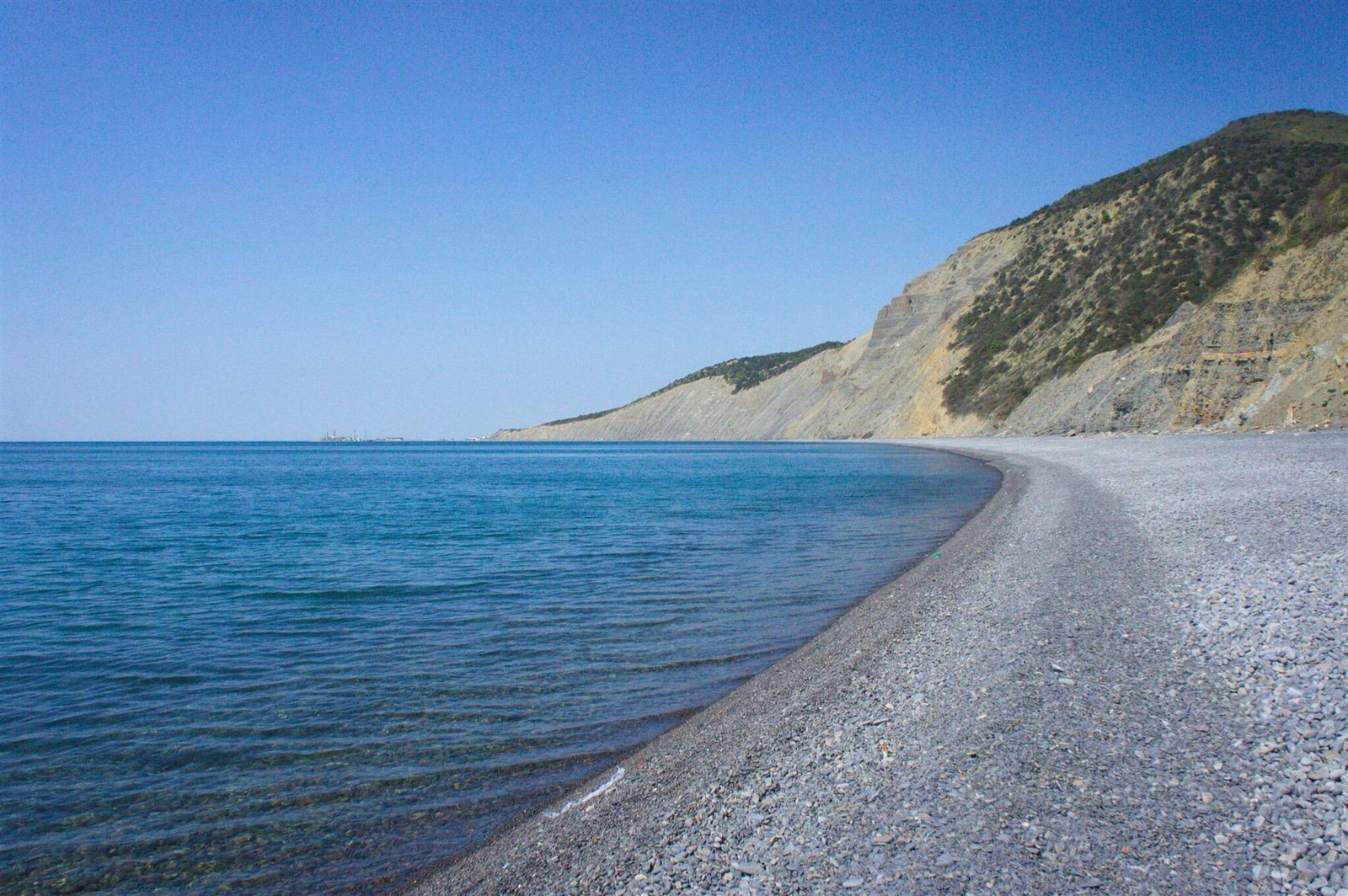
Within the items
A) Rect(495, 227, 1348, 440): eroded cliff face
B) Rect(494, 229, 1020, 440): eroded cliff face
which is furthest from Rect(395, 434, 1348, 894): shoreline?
Rect(494, 229, 1020, 440): eroded cliff face

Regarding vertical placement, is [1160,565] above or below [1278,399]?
below

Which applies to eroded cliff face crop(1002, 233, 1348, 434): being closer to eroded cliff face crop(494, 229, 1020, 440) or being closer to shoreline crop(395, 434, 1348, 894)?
eroded cliff face crop(494, 229, 1020, 440)

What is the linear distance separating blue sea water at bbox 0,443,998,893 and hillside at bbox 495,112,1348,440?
893 inches

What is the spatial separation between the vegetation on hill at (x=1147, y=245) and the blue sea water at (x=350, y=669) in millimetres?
39083

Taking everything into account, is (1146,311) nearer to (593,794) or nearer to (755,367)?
(593,794)

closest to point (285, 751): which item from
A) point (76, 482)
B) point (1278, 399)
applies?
point (1278, 399)

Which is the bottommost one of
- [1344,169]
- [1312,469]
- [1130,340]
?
[1312,469]

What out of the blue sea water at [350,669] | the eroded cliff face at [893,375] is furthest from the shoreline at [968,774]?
the eroded cliff face at [893,375]

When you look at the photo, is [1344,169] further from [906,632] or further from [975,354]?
[906,632]

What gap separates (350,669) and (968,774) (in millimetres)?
6960

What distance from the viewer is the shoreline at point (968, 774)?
152 inches

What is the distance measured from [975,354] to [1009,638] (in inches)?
2843

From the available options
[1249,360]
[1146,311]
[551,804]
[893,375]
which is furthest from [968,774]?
[893,375]

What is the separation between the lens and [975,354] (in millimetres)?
74938
